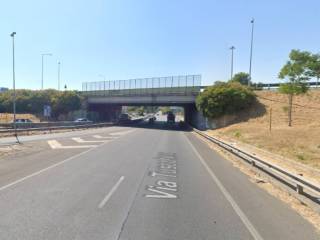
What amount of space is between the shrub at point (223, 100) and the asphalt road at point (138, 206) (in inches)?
1495

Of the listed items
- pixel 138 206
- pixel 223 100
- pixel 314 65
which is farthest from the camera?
pixel 223 100

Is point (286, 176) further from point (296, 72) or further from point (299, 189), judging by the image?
point (296, 72)

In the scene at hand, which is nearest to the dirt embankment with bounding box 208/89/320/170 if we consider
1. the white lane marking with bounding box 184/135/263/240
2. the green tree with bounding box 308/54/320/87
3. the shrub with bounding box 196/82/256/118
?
the shrub with bounding box 196/82/256/118

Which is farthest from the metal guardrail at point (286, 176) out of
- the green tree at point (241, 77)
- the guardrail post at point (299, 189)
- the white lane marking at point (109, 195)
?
the green tree at point (241, 77)

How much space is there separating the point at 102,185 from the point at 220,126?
1652 inches

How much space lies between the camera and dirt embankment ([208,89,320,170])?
22.0m

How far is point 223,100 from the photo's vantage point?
171 ft

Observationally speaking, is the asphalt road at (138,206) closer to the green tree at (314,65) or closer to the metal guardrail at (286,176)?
the metal guardrail at (286,176)

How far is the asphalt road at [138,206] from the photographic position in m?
6.51

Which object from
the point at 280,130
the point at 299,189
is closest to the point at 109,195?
the point at 299,189

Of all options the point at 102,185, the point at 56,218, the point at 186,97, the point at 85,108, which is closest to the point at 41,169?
the point at 102,185

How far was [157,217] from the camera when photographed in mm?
7480

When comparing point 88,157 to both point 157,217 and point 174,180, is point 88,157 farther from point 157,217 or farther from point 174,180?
point 157,217

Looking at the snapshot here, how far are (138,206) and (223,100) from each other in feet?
148
